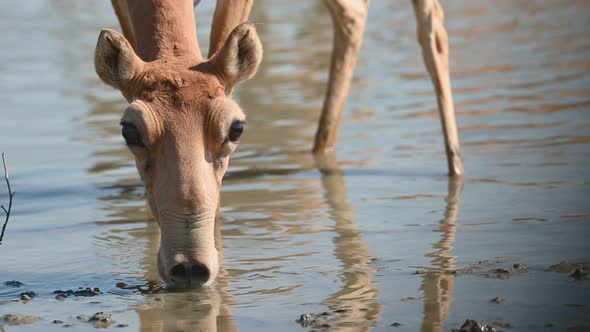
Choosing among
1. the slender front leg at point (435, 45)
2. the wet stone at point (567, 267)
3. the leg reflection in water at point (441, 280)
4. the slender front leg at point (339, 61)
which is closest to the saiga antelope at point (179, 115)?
the leg reflection in water at point (441, 280)

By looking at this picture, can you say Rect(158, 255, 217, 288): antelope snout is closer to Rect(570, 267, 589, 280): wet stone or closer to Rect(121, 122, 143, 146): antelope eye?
Rect(121, 122, 143, 146): antelope eye

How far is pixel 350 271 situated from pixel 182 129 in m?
1.42

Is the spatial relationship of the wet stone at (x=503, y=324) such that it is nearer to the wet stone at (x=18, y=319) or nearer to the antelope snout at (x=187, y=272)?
the antelope snout at (x=187, y=272)

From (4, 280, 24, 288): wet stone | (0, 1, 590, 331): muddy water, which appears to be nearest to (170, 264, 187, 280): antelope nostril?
(0, 1, 590, 331): muddy water

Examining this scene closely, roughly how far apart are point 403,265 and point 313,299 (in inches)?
36.7

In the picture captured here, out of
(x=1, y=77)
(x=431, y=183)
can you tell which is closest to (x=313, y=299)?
(x=431, y=183)

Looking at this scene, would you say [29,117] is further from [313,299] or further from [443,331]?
[443,331]

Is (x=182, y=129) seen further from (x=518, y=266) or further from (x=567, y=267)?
(x=567, y=267)

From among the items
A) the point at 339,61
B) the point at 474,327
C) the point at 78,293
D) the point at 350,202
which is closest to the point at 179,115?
the point at 78,293

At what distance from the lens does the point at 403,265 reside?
23.8ft

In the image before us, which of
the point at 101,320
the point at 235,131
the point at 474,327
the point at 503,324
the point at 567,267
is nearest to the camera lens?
the point at 474,327

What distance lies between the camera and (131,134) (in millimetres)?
6902

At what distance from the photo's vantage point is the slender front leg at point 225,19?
9.26 metres

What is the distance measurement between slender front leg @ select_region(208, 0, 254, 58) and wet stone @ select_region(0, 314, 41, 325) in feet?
11.2
